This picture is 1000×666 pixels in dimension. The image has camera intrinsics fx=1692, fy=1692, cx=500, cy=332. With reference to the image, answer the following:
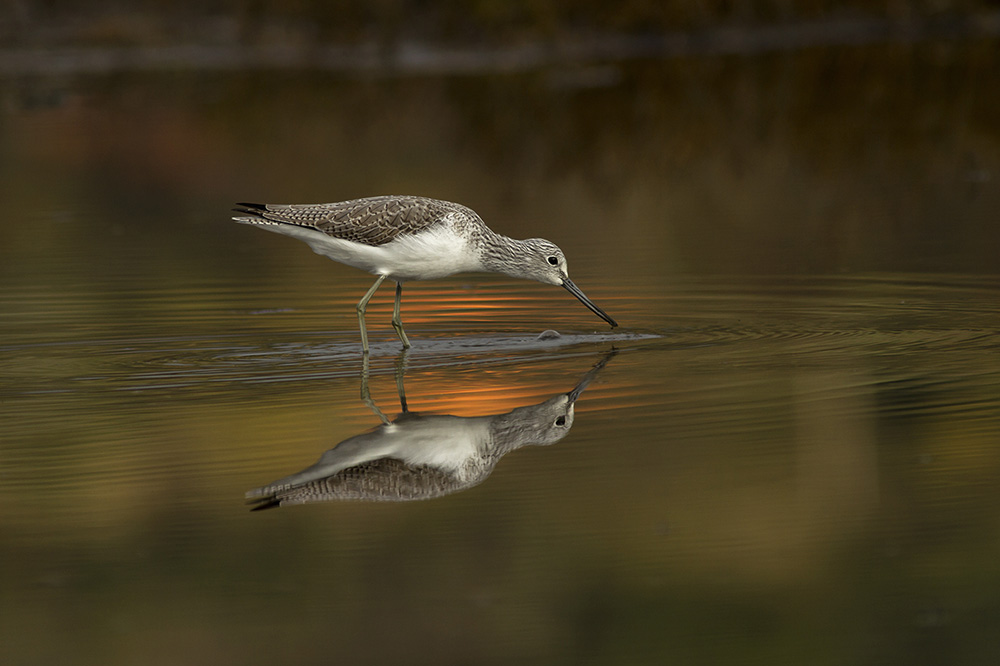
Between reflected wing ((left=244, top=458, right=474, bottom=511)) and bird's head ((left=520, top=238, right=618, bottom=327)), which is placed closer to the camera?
reflected wing ((left=244, top=458, right=474, bottom=511))

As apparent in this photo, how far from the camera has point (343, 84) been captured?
97.8ft

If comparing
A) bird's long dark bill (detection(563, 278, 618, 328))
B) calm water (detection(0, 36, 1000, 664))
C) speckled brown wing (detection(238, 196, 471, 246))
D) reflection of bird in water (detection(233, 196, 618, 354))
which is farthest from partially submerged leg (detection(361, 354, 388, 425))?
bird's long dark bill (detection(563, 278, 618, 328))

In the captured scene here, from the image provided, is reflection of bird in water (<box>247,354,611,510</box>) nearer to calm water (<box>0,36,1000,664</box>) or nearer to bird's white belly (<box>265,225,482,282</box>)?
calm water (<box>0,36,1000,664</box>)

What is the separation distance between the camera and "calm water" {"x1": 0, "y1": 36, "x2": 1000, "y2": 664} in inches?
210

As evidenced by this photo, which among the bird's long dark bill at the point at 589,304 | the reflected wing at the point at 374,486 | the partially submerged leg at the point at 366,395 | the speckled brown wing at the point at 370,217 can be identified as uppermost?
the speckled brown wing at the point at 370,217

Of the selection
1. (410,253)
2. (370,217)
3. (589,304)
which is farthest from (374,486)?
(589,304)

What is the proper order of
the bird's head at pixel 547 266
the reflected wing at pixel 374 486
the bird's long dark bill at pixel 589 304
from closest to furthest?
the reflected wing at pixel 374 486
the bird's long dark bill at pixel 589 304
the bird's head at pixel 547 266

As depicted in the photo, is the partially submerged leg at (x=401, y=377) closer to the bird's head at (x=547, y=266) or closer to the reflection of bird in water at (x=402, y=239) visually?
the reflection of bird in water at (x=402, y=239)

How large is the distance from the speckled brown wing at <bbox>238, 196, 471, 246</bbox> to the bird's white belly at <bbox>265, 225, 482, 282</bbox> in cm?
4

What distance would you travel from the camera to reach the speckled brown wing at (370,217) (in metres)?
10.1

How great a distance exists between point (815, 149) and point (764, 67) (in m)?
9.10

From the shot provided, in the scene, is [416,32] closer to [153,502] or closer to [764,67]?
[764,67]

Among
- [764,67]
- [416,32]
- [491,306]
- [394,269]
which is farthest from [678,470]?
[416,32]

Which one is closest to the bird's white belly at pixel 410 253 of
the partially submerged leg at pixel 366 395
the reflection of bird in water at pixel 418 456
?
the partially submerged leg at pixel 366 395
